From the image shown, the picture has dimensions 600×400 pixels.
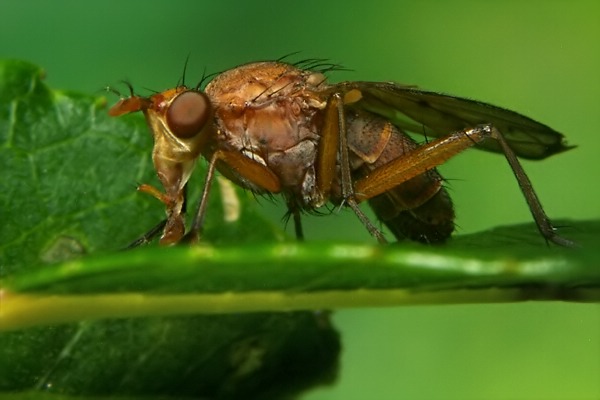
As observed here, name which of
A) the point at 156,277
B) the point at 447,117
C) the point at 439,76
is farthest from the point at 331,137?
the point at 439,76

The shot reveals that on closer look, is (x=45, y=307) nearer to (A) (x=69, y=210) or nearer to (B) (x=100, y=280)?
(B) (x=100, y=280)

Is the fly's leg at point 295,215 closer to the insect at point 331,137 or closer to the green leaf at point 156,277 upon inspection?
the insect at point 331,137

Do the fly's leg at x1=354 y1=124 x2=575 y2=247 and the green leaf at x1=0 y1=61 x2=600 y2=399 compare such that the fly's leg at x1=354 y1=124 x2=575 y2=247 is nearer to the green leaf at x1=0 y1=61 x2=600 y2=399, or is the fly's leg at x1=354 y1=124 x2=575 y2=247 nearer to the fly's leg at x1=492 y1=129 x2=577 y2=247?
the fly's leg at x1=492 y1=129 x2=577 y2=247

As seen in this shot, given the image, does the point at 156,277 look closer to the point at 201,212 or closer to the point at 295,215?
the point at 201,212

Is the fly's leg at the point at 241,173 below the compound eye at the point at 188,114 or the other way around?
below

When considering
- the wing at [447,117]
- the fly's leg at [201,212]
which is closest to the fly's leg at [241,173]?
the fly's leg at [201,212]

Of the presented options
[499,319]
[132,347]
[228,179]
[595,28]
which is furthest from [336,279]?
[595,28]
